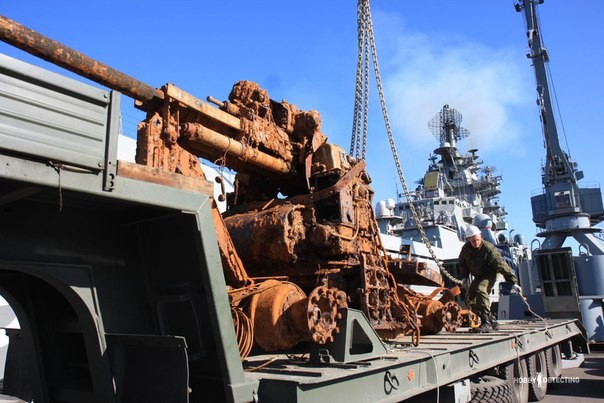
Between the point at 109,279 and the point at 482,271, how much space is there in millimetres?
6331

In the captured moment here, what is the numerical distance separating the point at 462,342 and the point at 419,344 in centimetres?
50

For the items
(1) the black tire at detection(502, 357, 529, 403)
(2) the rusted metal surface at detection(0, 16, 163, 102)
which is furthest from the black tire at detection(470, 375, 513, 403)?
(2) the rusted metal surface at detection(0, 16, 163, 102)

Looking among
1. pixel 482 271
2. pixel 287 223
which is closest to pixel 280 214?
pixel 287 223

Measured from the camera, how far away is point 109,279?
3.41 meters

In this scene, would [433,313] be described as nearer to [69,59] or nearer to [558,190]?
[69,59]

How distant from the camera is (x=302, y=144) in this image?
7.01 metres

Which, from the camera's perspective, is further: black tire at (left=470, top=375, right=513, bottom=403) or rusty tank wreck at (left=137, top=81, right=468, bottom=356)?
black tire at (left=470, top=375, right=513, bottom=403)

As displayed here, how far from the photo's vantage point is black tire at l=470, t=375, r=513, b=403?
6480mm

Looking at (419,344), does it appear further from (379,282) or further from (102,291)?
(102,291)

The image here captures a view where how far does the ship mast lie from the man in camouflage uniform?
19226mm

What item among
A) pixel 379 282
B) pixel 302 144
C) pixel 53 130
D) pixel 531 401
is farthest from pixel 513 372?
pixel 53 130

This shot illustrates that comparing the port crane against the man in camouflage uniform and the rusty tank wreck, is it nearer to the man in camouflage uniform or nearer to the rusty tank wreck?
the man in camouflage uniform

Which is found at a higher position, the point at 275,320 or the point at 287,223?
the point at 287,223

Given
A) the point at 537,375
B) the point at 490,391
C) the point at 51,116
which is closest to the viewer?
the point at 51,116
